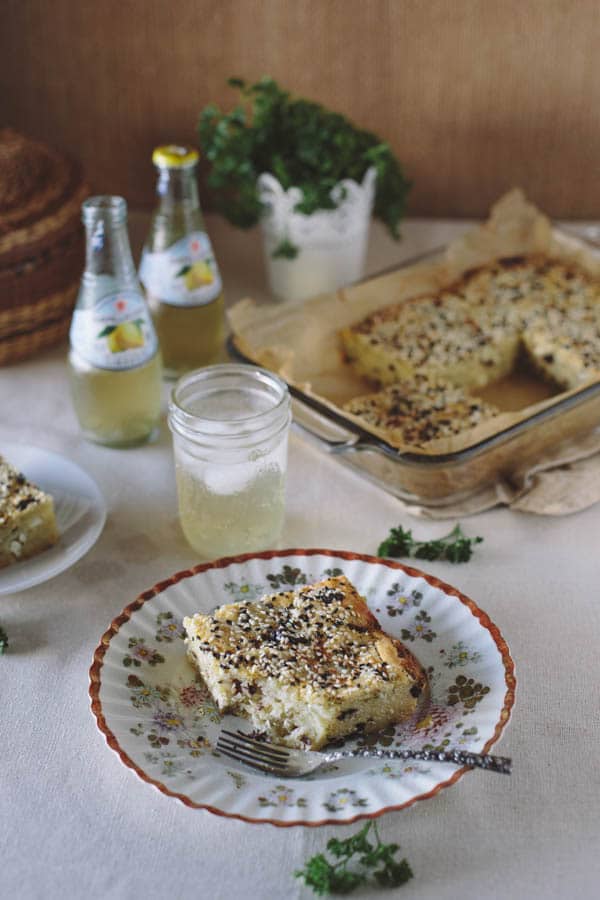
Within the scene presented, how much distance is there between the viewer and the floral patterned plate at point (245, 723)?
988mm

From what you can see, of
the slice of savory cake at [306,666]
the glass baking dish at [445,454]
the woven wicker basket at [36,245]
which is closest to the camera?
the slice of savory cake at [306,666]

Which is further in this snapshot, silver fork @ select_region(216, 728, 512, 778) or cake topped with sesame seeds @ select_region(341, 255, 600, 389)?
cake topped with sesame seeds @ select_region(341, 255, 600, 389)

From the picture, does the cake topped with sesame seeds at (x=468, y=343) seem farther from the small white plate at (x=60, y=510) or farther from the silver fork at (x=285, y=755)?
the silver fork at (x=285, y=755)

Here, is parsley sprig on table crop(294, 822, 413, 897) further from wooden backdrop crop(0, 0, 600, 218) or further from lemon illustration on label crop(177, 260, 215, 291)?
wooden backdrop crop(0, 0, 600, 218)

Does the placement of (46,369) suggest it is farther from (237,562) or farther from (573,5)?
(573,5)

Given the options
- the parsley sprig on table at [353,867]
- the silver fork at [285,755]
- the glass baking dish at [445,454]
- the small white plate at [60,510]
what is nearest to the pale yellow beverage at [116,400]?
the small white plate at [60,510]

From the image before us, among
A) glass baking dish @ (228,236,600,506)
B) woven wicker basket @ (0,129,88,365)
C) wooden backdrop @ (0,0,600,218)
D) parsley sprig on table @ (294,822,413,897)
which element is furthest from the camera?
wooden backdrop @ (0,0,600,218)

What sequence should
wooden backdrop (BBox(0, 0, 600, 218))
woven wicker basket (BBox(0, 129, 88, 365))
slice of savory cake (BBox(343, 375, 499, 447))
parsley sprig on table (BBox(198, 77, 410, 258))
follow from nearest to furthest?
slice of savory cake (BBox(343, 375, 499, 447)) → woven wicker basket (BBox(0, 129, 88, 365)) → parsley sprig on table (BBox(198, 77, 410, 258)) → wooden backdrop (BBox(0, 0, 600, 218))

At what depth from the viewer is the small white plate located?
4.30 feet

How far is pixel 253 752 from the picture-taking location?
106 centimetres

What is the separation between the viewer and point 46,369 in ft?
6.03

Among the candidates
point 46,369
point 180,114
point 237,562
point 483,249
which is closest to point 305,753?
point 237,562

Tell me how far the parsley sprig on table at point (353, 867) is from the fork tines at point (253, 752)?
0.31 feet

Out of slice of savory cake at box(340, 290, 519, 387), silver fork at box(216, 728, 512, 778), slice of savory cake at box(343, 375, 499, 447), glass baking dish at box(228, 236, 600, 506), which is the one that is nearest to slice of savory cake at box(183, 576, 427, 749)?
silver fork at box(216, 728, 512, 778)
